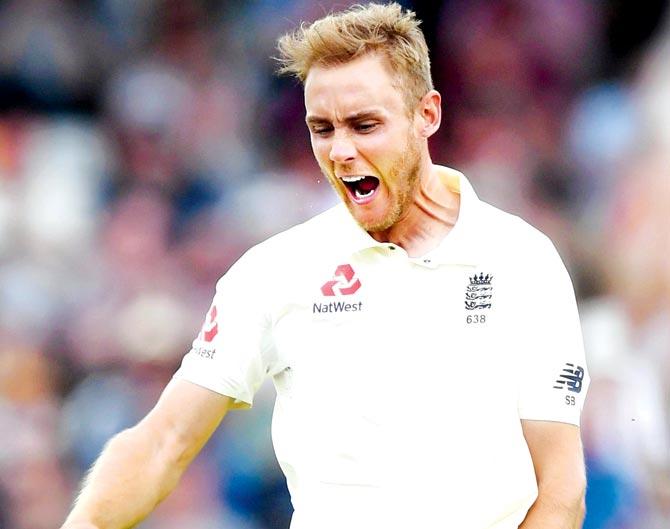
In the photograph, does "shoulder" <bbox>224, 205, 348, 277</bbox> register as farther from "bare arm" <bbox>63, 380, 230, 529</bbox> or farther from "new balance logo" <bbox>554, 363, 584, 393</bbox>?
"new balance logo" <bbox>554, 363, 584, 393</bbox>

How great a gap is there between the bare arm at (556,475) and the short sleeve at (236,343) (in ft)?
2.78

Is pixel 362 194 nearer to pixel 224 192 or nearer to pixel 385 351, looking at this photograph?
pixel 385 351

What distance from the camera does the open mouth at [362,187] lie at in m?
4.09

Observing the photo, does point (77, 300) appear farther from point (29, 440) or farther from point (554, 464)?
point (554, 464)

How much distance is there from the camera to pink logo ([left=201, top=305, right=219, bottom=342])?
4.11m

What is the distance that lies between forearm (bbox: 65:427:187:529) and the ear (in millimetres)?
1268

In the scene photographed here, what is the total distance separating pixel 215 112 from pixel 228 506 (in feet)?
10.1

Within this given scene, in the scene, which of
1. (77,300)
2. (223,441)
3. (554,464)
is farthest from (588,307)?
(554,464)

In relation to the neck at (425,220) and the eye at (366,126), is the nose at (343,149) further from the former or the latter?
the neck at (425,220)

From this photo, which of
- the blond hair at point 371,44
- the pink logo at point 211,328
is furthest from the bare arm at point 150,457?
the blond hair at point 371,44

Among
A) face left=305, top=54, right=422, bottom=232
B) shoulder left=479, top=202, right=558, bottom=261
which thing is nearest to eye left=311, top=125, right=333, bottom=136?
face left=305, top=54, right=422, bottom=232

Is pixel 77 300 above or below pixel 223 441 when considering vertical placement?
above

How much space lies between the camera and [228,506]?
7688 millimetres

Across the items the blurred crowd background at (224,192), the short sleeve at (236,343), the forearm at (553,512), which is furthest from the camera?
the blurred crowd background at (224,192)
